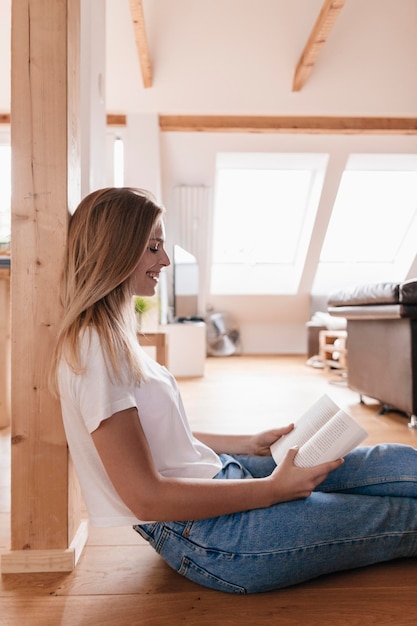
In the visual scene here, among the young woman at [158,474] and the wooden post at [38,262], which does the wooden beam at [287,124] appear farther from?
the young woman at [158,474]

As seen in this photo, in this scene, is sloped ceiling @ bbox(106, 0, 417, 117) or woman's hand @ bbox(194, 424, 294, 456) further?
sloped ceiling @ bbox(106, 0, 417, 117)

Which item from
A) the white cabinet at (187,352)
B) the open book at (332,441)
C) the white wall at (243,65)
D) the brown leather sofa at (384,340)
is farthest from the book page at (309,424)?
the white wall at (243,65)

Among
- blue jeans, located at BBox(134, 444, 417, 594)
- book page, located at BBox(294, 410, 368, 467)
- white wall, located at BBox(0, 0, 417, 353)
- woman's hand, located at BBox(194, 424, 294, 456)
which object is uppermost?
white wall, located at BBox(0, 0, 417, 353)

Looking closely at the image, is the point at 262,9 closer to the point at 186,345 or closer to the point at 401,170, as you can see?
the point at 401,170

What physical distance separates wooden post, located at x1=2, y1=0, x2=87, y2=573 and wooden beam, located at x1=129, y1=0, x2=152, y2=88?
3.11 m

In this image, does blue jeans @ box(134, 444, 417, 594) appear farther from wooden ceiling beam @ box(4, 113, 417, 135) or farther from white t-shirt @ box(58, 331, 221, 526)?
wooden ceiling beam @ box(4, 113, 417, 135)

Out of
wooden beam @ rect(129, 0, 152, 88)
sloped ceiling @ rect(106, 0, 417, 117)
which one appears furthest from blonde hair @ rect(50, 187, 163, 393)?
sloped ceiling @ rect(106, 0, 417, 117)

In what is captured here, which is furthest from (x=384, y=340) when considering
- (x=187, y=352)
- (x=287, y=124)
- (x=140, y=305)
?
(x=287, y=124)

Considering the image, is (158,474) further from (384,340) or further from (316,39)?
(316,39)

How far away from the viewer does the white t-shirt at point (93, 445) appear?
1.10 m

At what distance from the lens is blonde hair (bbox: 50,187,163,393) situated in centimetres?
111

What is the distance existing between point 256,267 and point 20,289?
6010 mm

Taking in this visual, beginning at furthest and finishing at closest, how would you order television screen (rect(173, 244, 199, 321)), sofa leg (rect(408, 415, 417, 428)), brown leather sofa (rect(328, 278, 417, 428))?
1. television screen (rect(173, 244, 199, 321))
2. sofa leg (rect(408, 415, 417, 428))
3. brown leather sofa (rect(328, 278, 417, 428))

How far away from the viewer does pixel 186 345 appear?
521cm
